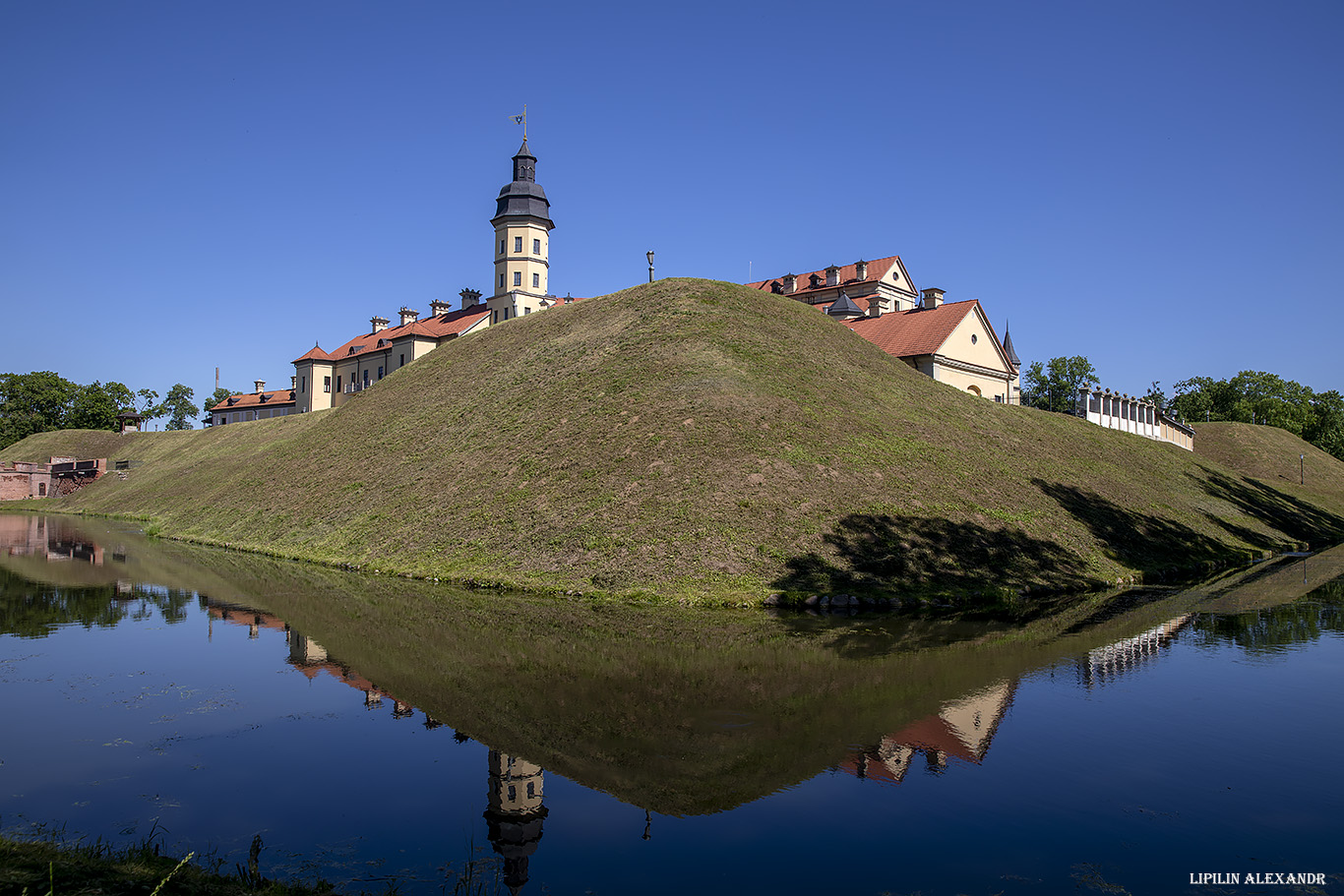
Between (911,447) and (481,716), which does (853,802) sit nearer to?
(481,716)

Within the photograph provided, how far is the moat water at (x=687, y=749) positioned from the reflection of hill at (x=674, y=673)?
94mm

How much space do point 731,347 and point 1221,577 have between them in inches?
990

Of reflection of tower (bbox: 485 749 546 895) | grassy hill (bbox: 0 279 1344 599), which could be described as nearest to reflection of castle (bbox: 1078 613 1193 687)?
grassy hill (bbox: 0 279 1344 599)

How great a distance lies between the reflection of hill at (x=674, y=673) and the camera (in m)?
11.4

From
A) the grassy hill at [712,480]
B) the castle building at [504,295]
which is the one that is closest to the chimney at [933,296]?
the grassy hill at [712,480]

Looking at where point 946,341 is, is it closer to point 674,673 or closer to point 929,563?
point 929,563

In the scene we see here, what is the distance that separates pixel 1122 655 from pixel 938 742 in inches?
352

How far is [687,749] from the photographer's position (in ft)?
38.2

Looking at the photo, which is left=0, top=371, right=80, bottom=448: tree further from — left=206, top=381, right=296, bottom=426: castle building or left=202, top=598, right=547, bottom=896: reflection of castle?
left=202, top=598, right=547, bottom=896: reflection of castle

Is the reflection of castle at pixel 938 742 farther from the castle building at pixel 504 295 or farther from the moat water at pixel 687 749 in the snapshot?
the castle building at pixel 504 295

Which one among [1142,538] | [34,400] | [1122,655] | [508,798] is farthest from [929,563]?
[34,400]

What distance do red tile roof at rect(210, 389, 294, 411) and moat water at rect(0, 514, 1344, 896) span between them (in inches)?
4741

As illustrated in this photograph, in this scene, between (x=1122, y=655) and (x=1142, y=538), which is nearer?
(x=1122, y=655)

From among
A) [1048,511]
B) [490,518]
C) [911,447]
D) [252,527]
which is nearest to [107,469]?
[252,527]
